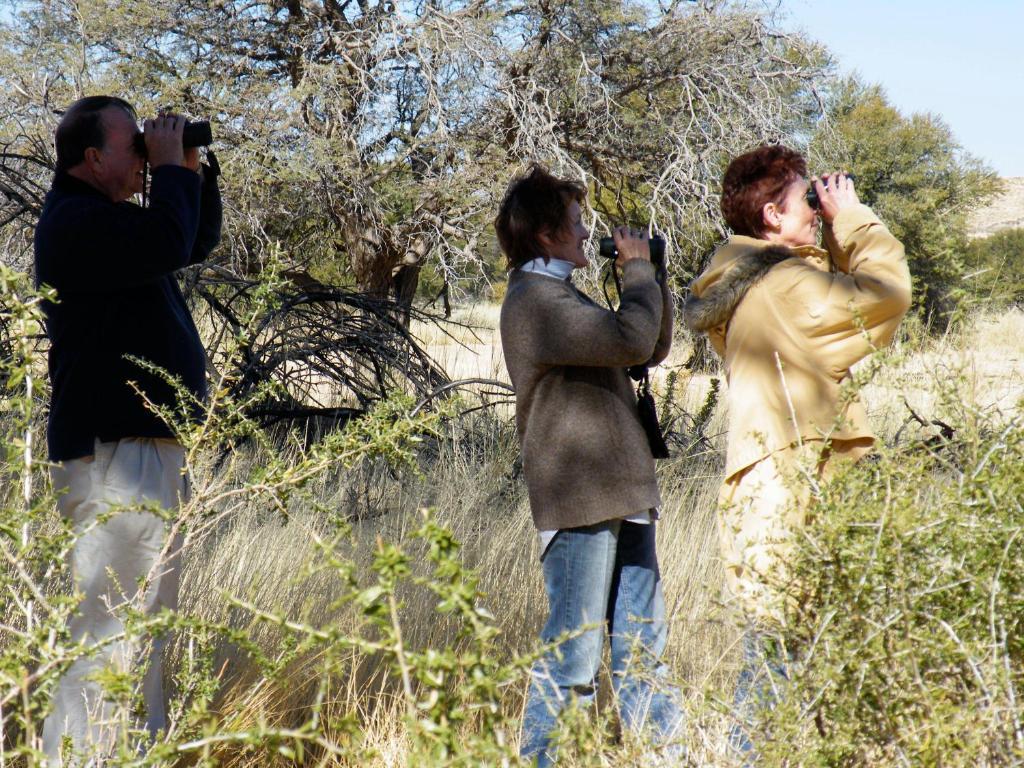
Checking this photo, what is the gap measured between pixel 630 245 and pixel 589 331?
393 mm

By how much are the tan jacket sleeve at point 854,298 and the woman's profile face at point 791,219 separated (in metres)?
0.21

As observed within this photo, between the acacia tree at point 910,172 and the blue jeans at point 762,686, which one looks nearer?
the blue jeans at point 762,686

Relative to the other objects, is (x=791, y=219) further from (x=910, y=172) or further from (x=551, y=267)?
(x=910, y=172)

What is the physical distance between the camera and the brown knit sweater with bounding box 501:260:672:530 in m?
2.58

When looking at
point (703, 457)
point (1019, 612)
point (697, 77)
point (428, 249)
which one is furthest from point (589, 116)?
point (1019, 612)

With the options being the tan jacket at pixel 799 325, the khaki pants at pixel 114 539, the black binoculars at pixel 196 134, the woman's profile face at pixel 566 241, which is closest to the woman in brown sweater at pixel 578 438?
the woman's profile face at pixel 566 241

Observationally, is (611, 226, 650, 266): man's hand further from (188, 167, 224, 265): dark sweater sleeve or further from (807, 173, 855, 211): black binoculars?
→ (188, 167, 224, 265): dark sweater sleeve

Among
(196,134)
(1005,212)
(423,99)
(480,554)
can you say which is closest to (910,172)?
(423,99)

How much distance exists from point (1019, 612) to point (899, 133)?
1907 centimetres

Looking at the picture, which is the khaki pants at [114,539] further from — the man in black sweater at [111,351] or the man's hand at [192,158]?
the man's hand at [192,158]

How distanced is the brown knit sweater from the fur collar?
0.15 m

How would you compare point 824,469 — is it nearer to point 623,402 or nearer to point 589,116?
point 623,402

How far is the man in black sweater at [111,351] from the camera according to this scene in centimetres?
253

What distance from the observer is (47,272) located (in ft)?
8.39
